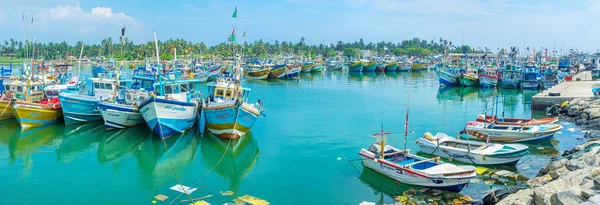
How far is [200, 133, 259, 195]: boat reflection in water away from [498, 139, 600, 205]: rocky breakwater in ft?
35.7

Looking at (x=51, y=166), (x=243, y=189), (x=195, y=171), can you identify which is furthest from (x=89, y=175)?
(x=243, y=189)

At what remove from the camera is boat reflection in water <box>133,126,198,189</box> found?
69.9ft

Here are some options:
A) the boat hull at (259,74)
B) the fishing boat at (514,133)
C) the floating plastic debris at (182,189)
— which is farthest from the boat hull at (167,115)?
the boat hull at (259,74)

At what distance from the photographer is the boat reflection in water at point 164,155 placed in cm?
2130

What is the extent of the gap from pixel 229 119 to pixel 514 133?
1658 centimetres

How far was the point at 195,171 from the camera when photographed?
22250 mm

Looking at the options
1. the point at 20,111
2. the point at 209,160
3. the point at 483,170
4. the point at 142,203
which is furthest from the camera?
the point at 20,111

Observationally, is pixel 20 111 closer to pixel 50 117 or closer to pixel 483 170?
pixel 50 117

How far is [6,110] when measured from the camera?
32.5 m

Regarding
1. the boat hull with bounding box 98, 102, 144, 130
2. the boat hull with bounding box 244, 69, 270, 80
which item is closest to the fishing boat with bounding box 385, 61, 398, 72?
the boat hull with bounding box 244, 69, 270, 80

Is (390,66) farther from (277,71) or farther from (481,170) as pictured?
(481,170)

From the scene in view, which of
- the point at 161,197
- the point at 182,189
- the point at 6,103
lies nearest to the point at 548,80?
the point at 182,189

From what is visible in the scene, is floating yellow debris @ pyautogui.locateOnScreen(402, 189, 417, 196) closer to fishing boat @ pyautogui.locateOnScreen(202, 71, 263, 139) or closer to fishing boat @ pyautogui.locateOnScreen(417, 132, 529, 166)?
fishing boat @ pyautogui.locateOnScreen(417, 132, 529, 166)

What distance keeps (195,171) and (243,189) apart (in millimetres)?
3871
